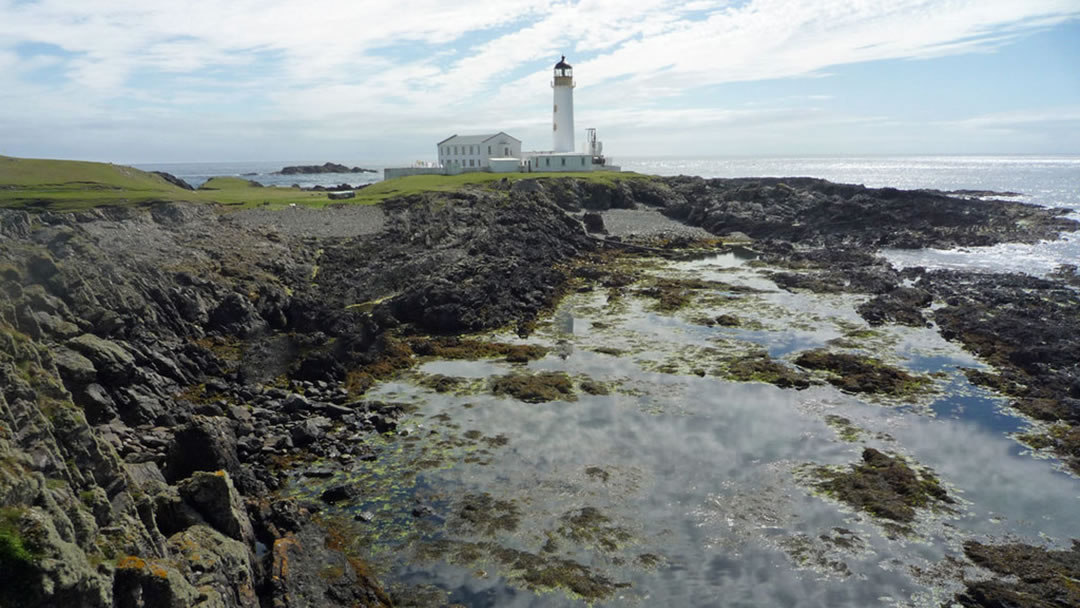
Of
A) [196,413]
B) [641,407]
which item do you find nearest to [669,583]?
[641,407]

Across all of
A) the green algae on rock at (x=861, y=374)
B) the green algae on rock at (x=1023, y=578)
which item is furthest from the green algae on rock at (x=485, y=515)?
the green algae on rock at (x=861, y=374)

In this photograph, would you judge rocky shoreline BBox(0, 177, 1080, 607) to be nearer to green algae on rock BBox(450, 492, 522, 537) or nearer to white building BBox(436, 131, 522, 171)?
green algae on rock BBox(450, 492, 522, 537)

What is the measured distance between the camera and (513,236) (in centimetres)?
4481

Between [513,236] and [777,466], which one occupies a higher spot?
[513,236]

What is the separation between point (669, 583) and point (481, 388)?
1120cm

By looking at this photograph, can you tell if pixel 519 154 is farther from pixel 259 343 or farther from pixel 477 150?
pixel 259 343

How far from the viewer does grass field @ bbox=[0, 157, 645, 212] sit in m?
46.3

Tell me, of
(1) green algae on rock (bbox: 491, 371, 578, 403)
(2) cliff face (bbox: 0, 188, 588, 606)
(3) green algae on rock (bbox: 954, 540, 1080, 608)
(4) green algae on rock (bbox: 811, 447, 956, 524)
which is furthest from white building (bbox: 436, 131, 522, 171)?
(3) green algae on rock (bbox: 954, 540, 1080, 608)

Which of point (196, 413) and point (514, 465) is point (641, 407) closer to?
point (514, 465)

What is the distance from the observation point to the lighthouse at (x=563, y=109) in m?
82.1

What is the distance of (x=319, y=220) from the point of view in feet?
158

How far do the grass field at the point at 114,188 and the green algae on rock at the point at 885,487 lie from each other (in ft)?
148

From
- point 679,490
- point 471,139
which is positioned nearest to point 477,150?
point 471,139

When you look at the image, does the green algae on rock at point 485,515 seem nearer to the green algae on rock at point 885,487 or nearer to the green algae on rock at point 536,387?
the green algae on rock at point 536,387
